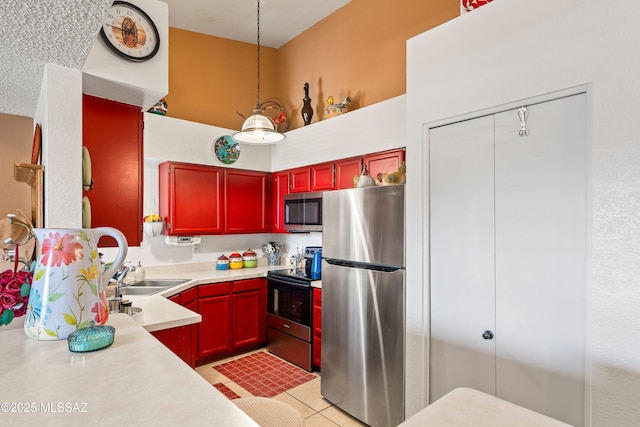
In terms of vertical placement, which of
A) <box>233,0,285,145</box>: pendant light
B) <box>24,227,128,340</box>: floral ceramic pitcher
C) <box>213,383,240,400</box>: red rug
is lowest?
<box>213,383,240,400</box>: red rug

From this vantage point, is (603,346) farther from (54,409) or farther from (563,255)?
(54,409)

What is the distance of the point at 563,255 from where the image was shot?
5.06 ft

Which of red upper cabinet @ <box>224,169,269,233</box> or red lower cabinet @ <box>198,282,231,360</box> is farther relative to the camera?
red upper cabinet @ <box>224,169,269,233</box>

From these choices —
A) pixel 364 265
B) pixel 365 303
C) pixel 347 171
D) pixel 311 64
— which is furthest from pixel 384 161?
pixel 311 64

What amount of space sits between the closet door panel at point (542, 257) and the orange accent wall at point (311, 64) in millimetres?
1682

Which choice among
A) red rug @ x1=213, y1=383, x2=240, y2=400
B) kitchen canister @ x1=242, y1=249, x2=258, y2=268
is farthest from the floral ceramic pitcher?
kitchen canister @ x1=242, y1=249, x2=258, y2=268

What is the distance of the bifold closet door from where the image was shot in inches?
59.8

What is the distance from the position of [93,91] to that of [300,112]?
2924 mm

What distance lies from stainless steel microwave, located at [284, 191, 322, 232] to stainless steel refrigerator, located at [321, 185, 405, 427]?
72 cm

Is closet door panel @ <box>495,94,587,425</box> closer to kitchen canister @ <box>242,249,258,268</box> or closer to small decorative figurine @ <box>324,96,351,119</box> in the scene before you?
small decorative figurine @ <box>324,96,351,119</box>

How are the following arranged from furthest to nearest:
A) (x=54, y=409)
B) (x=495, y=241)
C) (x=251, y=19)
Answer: (x=251, y=19)
(x=495, y=241)
(x=54, y=409)

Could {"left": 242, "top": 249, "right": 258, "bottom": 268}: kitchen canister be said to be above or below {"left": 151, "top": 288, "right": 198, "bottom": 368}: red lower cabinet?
above

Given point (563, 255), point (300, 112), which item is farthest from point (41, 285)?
point (300, 112)

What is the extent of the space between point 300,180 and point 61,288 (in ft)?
9.82
